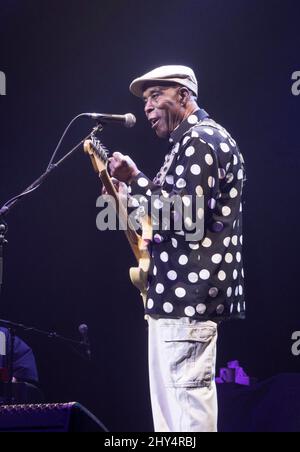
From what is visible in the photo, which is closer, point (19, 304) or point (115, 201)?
point (115, 201)

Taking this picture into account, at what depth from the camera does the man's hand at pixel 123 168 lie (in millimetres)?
2883

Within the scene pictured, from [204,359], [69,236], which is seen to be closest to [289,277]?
[69,236]

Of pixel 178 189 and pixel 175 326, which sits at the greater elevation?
pixel 178 189

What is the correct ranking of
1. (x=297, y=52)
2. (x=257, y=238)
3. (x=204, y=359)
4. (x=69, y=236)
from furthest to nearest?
(x=69, y=236)
(x=257, y=238)
(x=297, y=52)
(x=204, y=359)

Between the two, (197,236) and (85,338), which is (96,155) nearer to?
(197,236)

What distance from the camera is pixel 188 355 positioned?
8.77 ft

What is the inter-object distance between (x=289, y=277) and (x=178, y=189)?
2.48m

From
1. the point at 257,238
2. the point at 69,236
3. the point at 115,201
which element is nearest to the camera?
the point at 115,201

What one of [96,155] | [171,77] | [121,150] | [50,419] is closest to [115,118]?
[96,155]

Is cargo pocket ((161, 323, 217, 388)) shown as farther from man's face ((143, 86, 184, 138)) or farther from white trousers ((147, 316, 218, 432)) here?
man's face ((143, 86, 184, 138))

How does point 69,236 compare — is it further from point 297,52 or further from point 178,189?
point 178,189

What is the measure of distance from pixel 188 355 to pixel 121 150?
114 inches

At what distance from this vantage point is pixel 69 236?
546 cm

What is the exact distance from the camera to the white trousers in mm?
→ 2615
